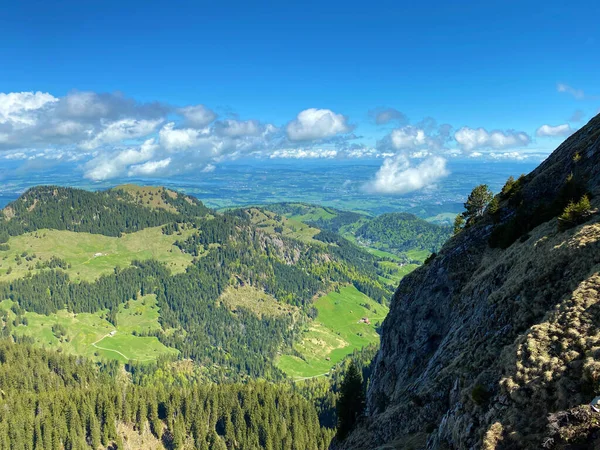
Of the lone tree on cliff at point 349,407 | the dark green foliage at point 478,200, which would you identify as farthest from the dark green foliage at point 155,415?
the dark green foliage at point 478,200

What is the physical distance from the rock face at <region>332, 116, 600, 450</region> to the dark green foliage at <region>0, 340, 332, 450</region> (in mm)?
123731

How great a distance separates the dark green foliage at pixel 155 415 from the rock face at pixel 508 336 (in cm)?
12373

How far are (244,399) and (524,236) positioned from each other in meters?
Result: 174

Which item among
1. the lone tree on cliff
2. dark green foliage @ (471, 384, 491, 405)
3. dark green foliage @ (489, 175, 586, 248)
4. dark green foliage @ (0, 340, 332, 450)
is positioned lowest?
dark green foliage @ (0, 340, 332, 450)

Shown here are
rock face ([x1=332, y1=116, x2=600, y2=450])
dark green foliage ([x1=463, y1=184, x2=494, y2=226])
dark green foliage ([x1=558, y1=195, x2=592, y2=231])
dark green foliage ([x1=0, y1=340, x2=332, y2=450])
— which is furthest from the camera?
dark green foliage ([x1=0, y1=340, x2=332, y2=450])

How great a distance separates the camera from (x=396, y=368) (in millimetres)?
67562

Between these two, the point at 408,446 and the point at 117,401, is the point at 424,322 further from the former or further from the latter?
the point at 117,401

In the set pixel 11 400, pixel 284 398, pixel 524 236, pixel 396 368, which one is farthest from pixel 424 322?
pixel 11 400

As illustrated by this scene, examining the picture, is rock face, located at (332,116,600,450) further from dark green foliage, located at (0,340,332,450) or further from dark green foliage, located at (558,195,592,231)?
dark green foliage, located at (0,340,332,450)

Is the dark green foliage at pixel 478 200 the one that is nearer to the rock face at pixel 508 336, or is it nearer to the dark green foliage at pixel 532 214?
the rock face at pixel 508 336

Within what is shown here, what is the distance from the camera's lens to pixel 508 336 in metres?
33.3

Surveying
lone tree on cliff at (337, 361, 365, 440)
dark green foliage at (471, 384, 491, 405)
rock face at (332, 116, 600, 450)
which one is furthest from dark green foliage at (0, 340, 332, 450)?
dark green foliage at (471, 384, 491, 405)

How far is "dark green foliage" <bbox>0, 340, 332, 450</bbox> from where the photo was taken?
15038cm

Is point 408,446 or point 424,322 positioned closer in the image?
point 408,446
